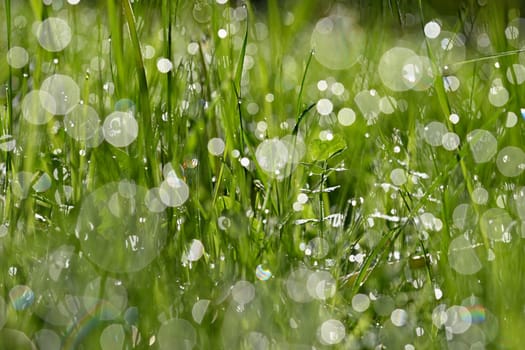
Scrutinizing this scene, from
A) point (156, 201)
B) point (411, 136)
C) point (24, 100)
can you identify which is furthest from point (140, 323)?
point (411, 136)

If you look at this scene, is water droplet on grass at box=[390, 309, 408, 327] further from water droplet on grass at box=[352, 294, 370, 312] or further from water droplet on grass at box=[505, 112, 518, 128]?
water droplet on grass at box=[505, 112, 518, 128]

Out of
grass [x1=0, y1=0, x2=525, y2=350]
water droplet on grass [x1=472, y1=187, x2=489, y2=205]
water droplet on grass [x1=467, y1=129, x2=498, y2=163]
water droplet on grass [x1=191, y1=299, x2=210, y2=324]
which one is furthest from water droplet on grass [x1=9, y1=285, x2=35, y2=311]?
water droplet on grass [x1=467, y1=129, x2=498, y2=163]

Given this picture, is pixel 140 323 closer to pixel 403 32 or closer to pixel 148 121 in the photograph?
pixel 148 121

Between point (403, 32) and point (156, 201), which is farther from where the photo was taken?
point (403, 32)

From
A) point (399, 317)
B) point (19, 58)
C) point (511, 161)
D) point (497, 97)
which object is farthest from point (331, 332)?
point (497, 97)

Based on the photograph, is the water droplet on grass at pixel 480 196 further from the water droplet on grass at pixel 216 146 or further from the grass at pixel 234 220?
the water droplet on grass at pixel 216 146

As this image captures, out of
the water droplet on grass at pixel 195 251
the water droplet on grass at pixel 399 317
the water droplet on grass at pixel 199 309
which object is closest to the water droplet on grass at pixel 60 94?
the water droplet on grass at pixel 195 251
